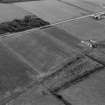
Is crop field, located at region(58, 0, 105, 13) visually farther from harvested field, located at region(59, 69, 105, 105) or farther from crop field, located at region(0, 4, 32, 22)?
harvested field, located at region(59, 69, 105, 105)

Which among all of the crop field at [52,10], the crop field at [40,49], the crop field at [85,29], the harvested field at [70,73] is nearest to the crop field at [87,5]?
the crop field at [52,10]

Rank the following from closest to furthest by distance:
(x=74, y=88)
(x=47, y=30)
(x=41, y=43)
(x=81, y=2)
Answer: (x=74, y=88)
(x=41, y=43)
(x=47, y=30)
(x=81, y=2)

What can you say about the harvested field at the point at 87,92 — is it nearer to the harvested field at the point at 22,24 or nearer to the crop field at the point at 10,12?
the harvested field at the point at 22,24

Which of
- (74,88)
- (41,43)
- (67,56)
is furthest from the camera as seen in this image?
(41,43)

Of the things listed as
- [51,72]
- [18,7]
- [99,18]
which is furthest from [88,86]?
[18,7]

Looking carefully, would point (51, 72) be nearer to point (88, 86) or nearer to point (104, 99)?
point (88, 86)

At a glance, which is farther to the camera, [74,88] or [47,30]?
[47,30]
